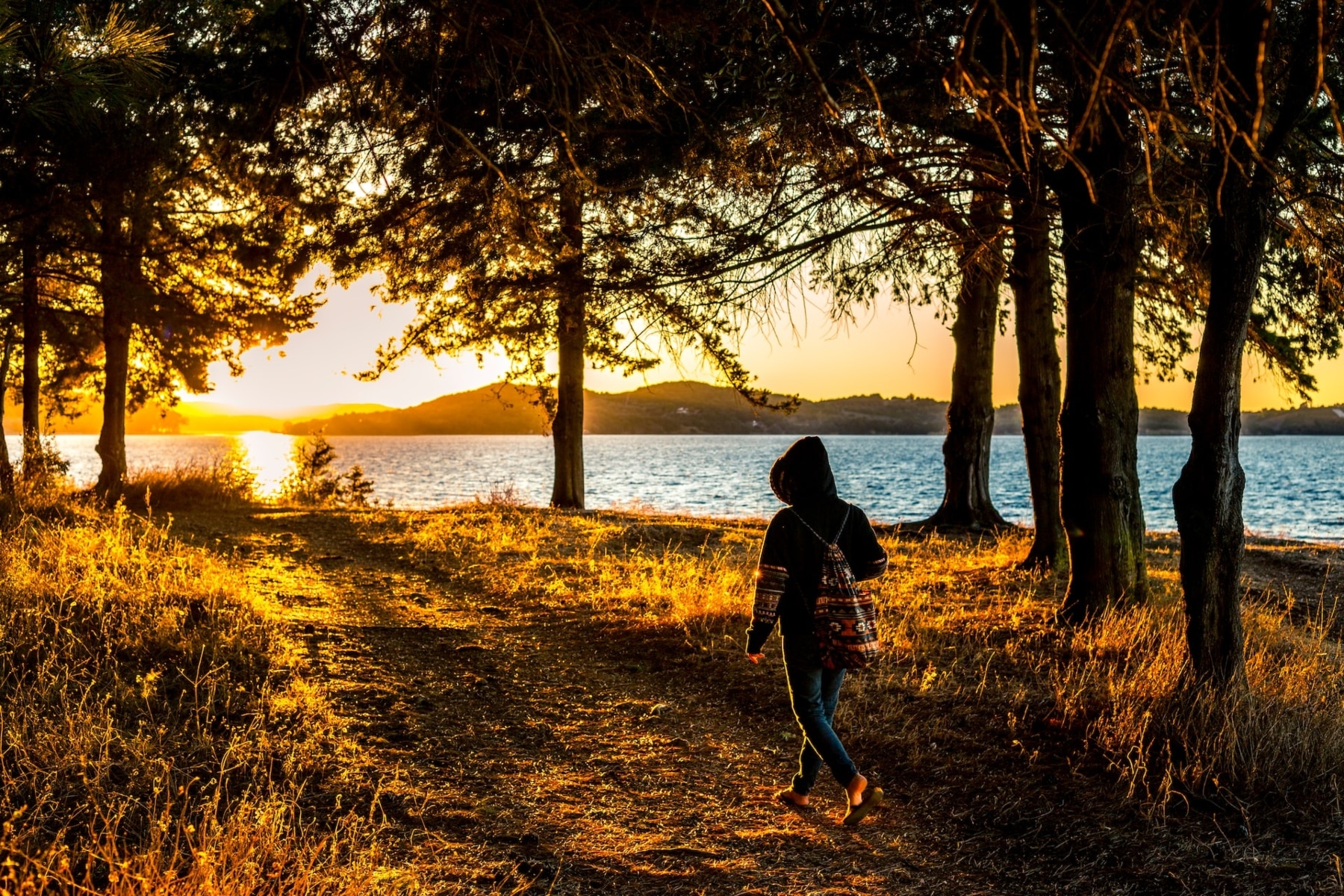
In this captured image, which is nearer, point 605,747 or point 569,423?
point 605,747

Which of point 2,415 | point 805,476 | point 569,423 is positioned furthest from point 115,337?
point 805,476

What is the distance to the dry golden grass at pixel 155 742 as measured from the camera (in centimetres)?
324

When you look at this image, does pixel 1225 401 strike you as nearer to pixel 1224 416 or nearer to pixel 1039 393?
pixel 1224 416

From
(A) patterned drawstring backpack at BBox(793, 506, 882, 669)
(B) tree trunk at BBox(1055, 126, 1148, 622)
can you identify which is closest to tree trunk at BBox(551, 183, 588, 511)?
(B) tree trunk at BBox(1055, 126, 1148, 622)

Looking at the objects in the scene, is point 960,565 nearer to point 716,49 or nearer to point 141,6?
Answer: point 716,49

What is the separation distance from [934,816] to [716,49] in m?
5.35

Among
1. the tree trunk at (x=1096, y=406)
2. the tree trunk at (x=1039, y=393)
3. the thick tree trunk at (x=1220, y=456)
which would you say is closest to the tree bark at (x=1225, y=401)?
the thick tree trunk at (x=1220, y=456)

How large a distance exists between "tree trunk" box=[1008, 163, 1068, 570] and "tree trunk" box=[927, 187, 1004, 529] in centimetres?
327

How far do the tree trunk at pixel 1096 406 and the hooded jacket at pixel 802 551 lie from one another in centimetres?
413

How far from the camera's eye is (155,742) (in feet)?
14.9

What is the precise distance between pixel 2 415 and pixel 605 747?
20.1 metres

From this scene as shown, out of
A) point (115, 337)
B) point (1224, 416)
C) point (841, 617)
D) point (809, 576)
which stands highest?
point (115, 337)

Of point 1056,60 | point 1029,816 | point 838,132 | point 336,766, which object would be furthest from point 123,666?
point 1056,60

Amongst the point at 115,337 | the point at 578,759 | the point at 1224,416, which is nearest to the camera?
the point at 578,759
